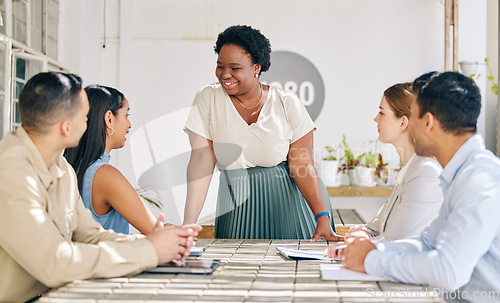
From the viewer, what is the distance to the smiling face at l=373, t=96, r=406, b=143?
7.16ft

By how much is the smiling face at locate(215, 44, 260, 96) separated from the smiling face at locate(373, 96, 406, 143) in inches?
25.6

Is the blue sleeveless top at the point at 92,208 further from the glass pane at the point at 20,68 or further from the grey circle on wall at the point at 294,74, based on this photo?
the grey circle on wall at the point at 294,74

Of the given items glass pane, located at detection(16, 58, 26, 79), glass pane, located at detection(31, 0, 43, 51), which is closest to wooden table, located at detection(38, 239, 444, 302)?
glass pane, located at detection(16, 58, 26, 79)

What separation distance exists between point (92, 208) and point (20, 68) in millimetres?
2360

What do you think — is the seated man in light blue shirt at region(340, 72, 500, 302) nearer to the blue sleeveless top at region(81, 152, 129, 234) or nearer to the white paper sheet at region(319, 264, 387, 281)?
the white paper sheet at region(319, 264, 387, 281)

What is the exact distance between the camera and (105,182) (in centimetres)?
190

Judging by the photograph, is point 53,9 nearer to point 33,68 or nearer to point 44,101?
point 33,68

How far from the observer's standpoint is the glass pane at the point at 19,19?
370 centimetres

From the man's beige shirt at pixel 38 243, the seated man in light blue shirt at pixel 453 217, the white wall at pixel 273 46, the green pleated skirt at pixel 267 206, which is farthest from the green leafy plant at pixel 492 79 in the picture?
the man's beige shirt at pixel 38 243

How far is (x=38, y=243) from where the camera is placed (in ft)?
4.25

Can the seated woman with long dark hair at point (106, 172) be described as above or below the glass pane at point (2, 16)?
below

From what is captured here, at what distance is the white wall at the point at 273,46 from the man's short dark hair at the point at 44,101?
12.2ft

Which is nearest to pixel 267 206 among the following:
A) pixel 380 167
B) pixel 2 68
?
pixel 2 68

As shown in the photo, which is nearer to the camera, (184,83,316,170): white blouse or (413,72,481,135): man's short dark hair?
(413,72,481,135): man's short dark hair
